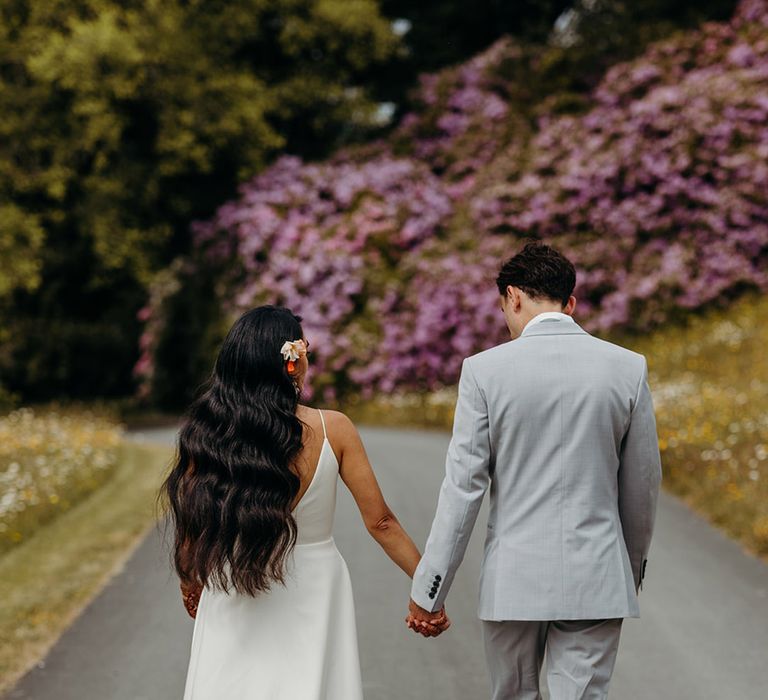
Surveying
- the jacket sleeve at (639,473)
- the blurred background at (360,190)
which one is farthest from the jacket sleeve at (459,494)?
the blurred background at (360,190)

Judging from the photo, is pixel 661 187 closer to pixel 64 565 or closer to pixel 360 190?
pixel 360 190

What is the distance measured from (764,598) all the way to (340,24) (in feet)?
58.4

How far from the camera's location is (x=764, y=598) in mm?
6219

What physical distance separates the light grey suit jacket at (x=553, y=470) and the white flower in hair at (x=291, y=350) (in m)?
0.52

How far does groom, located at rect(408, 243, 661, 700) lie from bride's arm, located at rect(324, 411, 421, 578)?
0.17m

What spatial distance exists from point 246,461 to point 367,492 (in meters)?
0.44

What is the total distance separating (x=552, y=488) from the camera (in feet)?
10.2

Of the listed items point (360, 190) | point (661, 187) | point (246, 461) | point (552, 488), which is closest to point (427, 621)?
point (552, 488)

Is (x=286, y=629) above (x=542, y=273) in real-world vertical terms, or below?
below

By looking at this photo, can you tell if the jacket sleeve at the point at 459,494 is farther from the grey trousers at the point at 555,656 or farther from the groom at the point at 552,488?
the grey trousers at the point at 555,656

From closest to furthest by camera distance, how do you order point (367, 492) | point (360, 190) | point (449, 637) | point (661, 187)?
point (367, 492) → point (449, 637) → point (661, 187) → point (360, 190)

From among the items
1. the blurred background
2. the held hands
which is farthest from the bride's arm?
the blurred background

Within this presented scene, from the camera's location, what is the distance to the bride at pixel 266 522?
3.13 meters

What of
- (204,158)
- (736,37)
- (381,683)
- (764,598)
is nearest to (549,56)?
(736,37)
